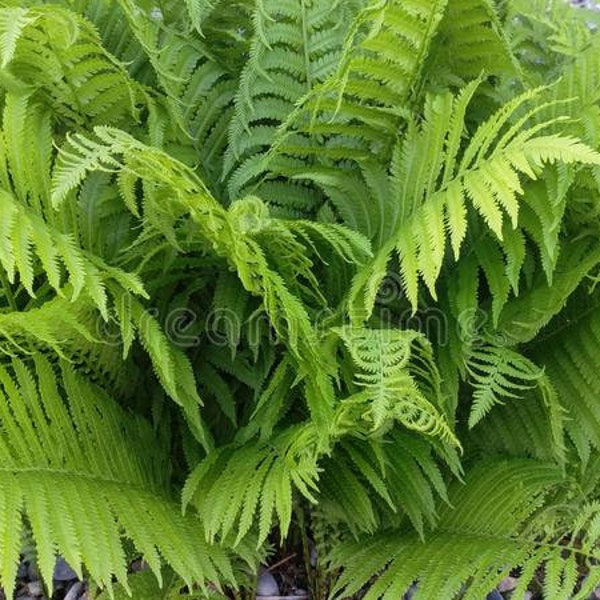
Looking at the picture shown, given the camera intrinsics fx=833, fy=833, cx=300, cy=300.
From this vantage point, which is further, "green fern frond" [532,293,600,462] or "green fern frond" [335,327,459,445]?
"green fern frond" [532,293,600,462]

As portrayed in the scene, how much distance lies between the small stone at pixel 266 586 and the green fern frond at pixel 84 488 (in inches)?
6.6

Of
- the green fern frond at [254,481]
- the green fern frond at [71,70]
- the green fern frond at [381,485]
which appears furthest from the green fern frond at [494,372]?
the green fern frond at [71,70]

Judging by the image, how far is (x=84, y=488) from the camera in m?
1.12

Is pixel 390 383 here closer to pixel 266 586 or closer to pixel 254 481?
pixel 254 481

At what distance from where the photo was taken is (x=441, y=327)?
4.37 ft

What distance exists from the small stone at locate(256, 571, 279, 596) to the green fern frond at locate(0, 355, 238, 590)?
0.17 meters

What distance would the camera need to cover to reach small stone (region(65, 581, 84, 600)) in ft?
4.74

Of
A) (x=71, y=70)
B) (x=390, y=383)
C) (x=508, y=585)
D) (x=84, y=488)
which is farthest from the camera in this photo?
(x=508, y=585)

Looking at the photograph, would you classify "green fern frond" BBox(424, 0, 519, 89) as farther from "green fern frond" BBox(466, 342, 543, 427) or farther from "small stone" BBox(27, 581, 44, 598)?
"small stone" BBox(27, 581, 44, 598)

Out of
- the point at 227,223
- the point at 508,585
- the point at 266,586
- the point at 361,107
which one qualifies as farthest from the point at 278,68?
the point at 508,585

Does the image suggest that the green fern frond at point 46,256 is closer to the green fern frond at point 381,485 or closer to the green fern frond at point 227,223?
the green fern frond at point 227,223

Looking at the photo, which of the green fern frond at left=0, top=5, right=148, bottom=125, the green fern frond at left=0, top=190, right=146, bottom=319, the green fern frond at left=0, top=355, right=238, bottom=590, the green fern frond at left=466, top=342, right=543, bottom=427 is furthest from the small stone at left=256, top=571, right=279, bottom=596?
the green fern frond at left=0, top=5, right=148, bottom=125

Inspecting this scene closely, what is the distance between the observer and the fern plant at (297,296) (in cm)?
107

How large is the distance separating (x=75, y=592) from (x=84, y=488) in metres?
0.43
